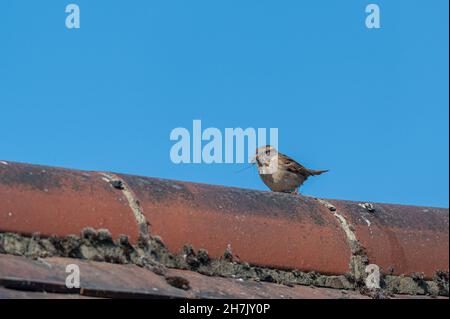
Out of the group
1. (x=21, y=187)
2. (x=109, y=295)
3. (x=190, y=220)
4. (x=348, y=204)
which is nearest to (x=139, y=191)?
(x=190, y=220)

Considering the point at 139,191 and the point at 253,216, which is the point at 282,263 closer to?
the point at 253,216

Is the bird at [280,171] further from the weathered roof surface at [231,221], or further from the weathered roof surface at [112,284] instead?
the weathered roof surface at [112,284]

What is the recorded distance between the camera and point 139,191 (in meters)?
4.20

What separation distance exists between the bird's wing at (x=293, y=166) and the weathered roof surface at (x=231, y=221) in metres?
6.34

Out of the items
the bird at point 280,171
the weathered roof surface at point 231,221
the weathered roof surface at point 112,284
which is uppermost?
the bird at point 280,171

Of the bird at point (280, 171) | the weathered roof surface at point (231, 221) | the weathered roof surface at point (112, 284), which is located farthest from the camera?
the bird at point (280, 171)

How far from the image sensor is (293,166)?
448 inches

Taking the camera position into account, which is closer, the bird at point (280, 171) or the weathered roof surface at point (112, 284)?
the weathered roof surface at point (112, 284)

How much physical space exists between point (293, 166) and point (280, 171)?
0.19 m

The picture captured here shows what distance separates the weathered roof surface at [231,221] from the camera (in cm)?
383
